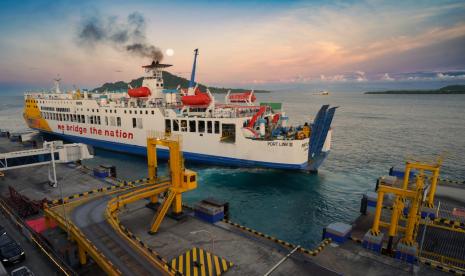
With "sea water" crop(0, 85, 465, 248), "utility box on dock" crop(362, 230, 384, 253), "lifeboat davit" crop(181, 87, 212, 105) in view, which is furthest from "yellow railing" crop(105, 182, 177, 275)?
"lifeboat davit" crop(181, 87, 212, 105)

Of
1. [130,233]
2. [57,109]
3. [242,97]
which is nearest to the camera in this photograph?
[130,233]

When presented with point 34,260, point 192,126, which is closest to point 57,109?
point 192,126

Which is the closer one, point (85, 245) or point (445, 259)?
point (85, 245)

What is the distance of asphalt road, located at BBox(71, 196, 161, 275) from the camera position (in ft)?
37.3

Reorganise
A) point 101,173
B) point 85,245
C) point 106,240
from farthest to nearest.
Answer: point 101,173 → point 106,240 → point 85,245

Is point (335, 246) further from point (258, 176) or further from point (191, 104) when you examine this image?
point (191, 104)

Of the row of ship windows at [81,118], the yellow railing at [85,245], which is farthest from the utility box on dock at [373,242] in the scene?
the row of ship windows at [81,118]

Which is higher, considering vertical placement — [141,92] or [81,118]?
[141,92]

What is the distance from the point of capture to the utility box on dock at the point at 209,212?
1711 centimetres

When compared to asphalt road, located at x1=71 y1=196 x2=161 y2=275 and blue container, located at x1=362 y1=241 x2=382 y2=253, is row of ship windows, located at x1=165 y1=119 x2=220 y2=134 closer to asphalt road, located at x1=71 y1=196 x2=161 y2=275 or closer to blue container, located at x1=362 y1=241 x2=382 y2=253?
asphalt road, located at x1=71 y1=196 x2=161 y2=275

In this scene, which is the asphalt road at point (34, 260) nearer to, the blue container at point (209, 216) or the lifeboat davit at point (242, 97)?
the blue container at point (209, 216)

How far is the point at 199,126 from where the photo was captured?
3478 centimetres

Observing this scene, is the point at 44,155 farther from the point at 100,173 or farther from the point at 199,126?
the point at 199,126

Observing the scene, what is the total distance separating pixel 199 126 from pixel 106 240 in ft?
73.9
